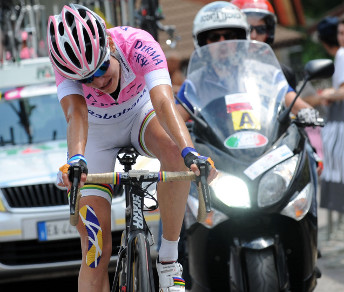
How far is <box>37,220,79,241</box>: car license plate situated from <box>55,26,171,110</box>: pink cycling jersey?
2253 mm

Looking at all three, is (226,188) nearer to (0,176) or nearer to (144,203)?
(144,203)

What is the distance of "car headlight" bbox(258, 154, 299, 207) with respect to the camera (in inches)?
178

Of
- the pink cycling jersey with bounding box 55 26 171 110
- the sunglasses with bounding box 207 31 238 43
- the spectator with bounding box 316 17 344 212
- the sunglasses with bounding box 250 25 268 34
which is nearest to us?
the pink cycling jersey with bounding box 55 26 171 110

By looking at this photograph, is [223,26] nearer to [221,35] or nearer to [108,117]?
[221,35]

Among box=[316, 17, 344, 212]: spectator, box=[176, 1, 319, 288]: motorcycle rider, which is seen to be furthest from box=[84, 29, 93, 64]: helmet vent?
box=[316, 17, 344, 212]: spectator

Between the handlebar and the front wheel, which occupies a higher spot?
the handlebar

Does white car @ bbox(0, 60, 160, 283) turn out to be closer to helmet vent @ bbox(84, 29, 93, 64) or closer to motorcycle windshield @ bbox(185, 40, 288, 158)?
motorcycle windshield @ bbox(185, 40, 288, 158)

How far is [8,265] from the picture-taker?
6.66 meters

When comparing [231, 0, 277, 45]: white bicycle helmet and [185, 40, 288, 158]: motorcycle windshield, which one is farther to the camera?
[231, 0, 277, 45]: white bicycle helmet

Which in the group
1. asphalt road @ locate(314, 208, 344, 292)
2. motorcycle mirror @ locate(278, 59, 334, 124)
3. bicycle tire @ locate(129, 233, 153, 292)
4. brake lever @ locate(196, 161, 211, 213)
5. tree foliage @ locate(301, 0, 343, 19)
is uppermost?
tree foliage @ locate(301, 0, 343, 19)

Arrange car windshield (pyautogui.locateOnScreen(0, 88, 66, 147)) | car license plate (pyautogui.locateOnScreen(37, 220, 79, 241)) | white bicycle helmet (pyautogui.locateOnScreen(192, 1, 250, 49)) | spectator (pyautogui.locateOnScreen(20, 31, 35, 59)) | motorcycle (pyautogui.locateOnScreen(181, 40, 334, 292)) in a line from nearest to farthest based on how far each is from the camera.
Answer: motorcycle (pyautogui.locateOnScreen(181, 40, 334, 292)), white bicycle helmet (pyautogui.locateOnScreen(192, 1, 250, 49)), car license plate (pyautogui.locateOnScreen(37, 220, 79, 241)), car windshield (pyautogui.locateOnScreen(0, 88, 66, 147)), spectator (pyautogui.locateOnScreen(20, 31, 35, 59))

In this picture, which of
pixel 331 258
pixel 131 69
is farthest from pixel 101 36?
pixel 331 258

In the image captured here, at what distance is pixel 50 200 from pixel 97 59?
10.3 feet

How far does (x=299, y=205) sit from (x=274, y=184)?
0.66 ft
